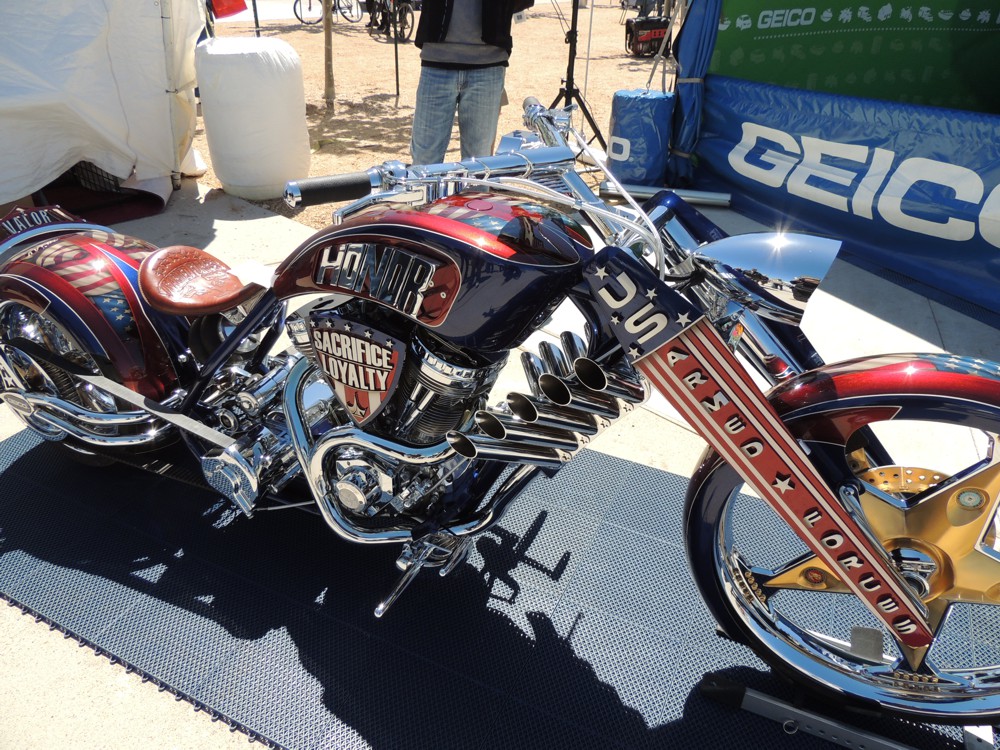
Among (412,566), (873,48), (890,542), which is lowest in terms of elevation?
(412,566)

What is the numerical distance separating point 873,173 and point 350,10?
13374 millimetres

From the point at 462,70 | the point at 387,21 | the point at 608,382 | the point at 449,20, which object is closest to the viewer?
the point at 608,382

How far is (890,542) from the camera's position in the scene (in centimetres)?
164

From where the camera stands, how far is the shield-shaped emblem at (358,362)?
168cm

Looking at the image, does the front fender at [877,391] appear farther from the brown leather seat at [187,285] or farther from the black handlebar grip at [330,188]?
the brown leather seat at [187,285]

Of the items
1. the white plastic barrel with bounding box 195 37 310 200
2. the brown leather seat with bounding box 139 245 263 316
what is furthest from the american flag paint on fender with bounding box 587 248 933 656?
the white plastic barrel with bounding box 195 37 310 200

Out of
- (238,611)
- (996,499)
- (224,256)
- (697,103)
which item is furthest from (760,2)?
(238,611)

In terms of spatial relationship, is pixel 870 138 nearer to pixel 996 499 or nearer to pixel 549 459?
pixel 996 499

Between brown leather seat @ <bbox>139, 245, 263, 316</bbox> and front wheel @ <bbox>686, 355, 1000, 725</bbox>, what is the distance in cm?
143

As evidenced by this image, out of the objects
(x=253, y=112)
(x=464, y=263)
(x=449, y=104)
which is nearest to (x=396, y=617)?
(x=464, y=263)

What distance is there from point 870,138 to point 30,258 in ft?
14.8

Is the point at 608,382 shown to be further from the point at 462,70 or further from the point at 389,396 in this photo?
the point at 462,70

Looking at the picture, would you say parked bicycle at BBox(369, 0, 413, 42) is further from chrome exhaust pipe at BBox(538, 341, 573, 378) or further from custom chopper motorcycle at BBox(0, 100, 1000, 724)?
chrome exhaust pipe at BBox(538, 341, 573, 378)

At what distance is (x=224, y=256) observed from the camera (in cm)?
439
